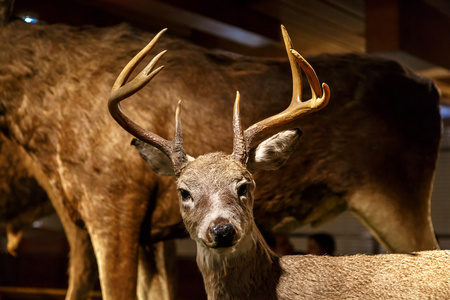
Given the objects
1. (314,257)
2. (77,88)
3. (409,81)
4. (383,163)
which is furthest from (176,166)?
(409,81)

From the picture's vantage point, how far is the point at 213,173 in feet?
5.99

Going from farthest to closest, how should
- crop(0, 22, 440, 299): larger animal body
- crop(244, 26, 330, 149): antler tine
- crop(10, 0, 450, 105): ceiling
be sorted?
crop(10, 0, 450, 105): ceiling → crop(0, 22, 440, 299): larger animal body → crop(244, 26, 330, 149): antler tine

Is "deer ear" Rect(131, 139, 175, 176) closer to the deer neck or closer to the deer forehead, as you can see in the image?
the deer forehead

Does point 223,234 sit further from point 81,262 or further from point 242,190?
point 81,262

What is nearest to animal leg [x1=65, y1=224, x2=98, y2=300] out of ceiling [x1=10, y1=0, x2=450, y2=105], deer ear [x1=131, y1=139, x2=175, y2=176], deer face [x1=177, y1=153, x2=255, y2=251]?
deer ear [x1=131, y1=139, x2=175, y2=176]

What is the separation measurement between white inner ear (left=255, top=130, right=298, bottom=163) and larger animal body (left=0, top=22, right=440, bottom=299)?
0.67m

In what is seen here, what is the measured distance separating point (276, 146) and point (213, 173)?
0.28 meters

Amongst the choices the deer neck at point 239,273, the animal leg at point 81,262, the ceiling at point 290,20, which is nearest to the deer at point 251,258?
the deer neck at point 239,273

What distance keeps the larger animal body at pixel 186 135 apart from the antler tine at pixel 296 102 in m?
0.69

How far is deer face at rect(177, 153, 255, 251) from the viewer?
5.36 ft

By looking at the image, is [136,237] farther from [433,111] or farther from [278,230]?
[433,111]

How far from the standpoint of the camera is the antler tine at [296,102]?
1.96 metres

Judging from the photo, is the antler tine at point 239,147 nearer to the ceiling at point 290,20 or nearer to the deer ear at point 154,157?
the deer ear at point 154,157

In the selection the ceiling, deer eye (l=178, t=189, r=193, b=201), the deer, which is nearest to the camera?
the deer
